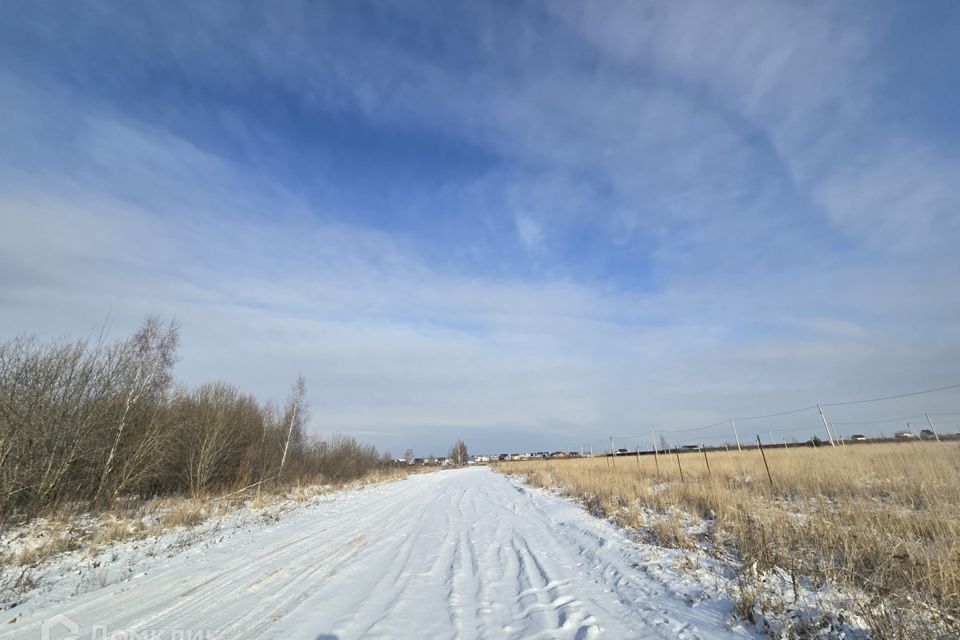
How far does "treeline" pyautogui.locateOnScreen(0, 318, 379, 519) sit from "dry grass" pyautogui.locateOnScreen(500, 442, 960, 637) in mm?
15611

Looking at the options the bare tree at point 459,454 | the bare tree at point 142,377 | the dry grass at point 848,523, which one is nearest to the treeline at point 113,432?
the bare tree at point 142,377

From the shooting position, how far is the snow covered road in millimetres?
4059

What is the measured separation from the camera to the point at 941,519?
19.8 ft

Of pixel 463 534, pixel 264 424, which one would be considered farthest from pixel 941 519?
pixel 264 424

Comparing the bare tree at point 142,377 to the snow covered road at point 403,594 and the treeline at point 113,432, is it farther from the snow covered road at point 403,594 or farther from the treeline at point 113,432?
the snow covered road at point 403,594

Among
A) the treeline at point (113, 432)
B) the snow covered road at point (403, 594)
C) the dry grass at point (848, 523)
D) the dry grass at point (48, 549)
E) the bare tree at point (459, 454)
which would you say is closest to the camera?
the snow covered road at point (403, 594)

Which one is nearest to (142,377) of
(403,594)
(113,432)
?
(113,432)

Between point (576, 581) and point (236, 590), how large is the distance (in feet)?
15.2

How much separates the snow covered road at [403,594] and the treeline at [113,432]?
652cm

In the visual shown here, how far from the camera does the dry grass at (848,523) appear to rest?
14.1 ft

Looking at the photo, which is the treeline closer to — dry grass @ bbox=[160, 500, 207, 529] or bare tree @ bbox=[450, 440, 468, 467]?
dry grass @ bbox=[160, 500, 207, 529]

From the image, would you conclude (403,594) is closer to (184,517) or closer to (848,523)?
(848,523)

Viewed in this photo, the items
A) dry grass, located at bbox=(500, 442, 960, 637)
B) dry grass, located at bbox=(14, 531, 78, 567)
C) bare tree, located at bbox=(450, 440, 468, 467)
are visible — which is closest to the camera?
dry grass, located at bbox=(500, 442, 960, 637)

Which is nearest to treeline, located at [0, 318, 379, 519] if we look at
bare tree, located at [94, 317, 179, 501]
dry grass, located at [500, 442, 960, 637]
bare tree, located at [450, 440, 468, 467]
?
bare tree, located at [94, 317, 179, 501]
